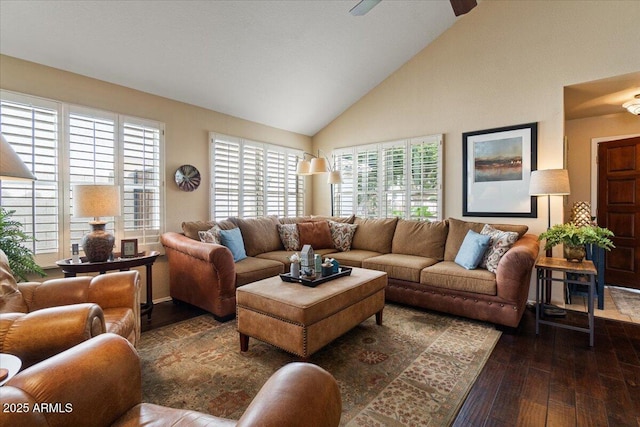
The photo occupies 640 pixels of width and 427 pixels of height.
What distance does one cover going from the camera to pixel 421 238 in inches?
159

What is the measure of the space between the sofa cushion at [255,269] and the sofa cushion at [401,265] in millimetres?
1095

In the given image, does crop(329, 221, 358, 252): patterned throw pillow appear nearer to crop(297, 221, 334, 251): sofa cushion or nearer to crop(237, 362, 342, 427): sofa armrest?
crop(297, 221, 334, 251): sofa cushion

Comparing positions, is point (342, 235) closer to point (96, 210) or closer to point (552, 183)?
point (552, 183)

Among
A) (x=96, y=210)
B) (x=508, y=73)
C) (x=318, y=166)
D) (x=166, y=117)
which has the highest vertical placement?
(x=508, y=73)

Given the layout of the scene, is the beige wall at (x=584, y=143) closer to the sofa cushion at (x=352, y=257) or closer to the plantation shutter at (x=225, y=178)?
the sofa cushion at (x=352, y=257)

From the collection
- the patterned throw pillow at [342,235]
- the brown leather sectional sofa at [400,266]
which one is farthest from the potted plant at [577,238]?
the patterned throw pillow at [342,235]

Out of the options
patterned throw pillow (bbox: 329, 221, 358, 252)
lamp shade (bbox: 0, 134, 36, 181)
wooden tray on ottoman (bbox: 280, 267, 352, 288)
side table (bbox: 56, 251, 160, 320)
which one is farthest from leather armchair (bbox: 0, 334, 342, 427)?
patterned throw pillow (bbox: 329, 221, 358, 252)

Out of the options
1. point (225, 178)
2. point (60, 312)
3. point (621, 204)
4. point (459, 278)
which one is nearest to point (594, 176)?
point (621, 204)

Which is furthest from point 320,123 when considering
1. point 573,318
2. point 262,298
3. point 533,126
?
point 573,318

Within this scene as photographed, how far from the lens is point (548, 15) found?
353 centimetres

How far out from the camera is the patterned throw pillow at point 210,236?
347cm

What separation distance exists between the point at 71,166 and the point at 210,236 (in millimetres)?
1480

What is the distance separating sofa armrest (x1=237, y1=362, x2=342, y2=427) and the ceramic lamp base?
260 cm

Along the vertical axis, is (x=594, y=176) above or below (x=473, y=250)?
above
